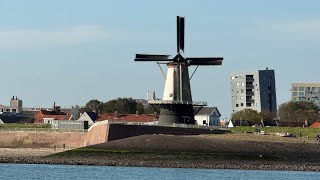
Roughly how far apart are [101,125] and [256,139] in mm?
14717

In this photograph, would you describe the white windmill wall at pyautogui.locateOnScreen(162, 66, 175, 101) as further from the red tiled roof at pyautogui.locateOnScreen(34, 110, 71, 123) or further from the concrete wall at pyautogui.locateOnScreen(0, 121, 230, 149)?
the red tiled roof at pyautogui.locateOnScreen(34, 110, 71, 123)

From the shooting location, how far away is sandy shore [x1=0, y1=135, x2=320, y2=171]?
7783 cm

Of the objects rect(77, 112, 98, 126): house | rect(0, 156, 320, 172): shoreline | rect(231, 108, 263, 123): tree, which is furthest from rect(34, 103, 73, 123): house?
rect(0, 156, 320, 172): shoreline

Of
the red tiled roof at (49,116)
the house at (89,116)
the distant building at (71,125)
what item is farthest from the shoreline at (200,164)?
the red tiled roof at (49,116)

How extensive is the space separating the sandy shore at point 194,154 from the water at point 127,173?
9.36ft

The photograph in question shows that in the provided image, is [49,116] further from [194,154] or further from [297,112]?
[194,154]

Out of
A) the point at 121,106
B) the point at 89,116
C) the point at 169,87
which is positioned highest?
the point at 121,106

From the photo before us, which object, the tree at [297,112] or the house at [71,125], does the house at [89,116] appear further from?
the tree at [297,112]

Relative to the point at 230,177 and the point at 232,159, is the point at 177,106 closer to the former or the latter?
the point at 232,159

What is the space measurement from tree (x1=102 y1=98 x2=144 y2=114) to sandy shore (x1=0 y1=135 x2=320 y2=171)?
73361 mm

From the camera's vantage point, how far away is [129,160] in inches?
3113

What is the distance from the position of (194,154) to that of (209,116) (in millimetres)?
58695

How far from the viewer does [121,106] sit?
527ft

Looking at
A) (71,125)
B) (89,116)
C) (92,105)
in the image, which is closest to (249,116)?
(89,116)
